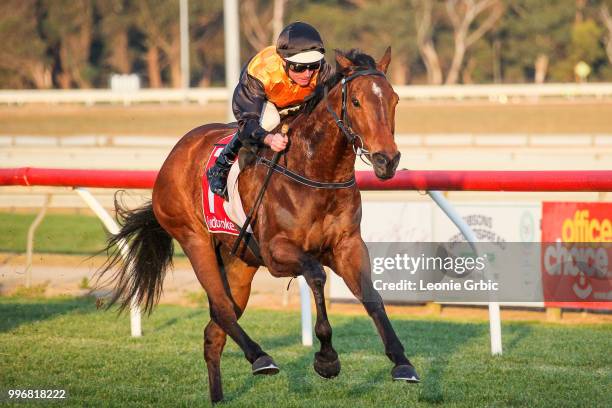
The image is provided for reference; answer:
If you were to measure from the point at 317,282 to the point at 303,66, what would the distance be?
122cm

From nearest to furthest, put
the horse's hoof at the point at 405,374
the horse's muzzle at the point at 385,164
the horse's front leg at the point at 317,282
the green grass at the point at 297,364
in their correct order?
the horse's muzzle at the point at 385,164 < the horse's hoof at the point at 405,374 < the horse's front leg at the point at 317,282 < the green grass at the point at 297,364

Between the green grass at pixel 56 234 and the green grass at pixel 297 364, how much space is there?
3.87 m

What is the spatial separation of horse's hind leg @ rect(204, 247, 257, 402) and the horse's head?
147cm

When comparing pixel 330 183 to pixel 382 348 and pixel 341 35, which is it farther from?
pixel 341 35

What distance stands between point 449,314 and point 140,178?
3.30 meters

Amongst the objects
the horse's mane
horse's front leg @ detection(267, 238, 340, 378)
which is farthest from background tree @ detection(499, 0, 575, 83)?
horse's front leg @ detection(267, 238, 340, 378)

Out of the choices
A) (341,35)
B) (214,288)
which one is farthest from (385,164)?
(341,35)

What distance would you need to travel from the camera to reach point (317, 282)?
4883 mm

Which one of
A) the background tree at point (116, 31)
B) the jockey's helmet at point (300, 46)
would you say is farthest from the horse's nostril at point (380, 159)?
the background tree at point (116, 31)

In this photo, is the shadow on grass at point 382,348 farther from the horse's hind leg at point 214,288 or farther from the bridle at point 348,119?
the bridle at point 348,119

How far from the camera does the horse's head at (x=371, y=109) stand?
4691 mm

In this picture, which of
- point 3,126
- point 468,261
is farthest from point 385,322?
point 3,126

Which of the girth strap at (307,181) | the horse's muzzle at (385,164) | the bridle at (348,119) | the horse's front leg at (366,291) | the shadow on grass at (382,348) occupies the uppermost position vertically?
the bridle at (348,119)

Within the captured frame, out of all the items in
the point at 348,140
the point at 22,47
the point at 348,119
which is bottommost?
the point at 22,47
